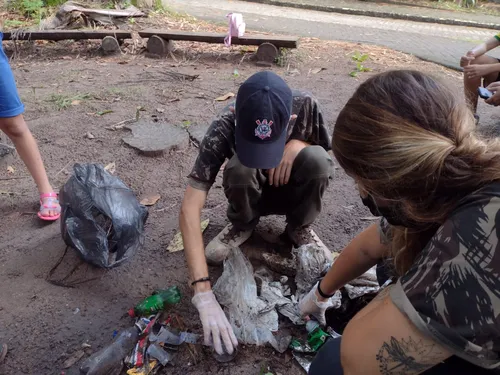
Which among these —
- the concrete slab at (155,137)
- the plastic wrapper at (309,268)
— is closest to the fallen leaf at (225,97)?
the concrete slab at (155,137)

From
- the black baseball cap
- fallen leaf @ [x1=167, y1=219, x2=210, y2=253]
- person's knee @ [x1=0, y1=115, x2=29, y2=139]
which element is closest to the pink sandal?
person's knee @ [x1=0, y1=115, x2=29, y2=139]

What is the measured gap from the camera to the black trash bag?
7.03 ft

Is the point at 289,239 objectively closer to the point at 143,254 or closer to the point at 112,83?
the point at 143,254

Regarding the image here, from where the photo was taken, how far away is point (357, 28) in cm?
782

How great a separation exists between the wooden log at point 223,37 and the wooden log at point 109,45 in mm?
314

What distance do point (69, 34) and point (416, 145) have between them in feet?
17.5

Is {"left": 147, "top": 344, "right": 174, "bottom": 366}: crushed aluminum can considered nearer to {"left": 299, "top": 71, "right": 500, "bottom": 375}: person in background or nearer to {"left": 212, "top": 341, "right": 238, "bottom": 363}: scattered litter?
{"left": 212, "top": 341, "right": 238, "bottom": 363}: scattered litter

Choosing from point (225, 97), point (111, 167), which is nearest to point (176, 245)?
point (111, 167)

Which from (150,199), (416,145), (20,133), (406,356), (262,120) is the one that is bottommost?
(150,199)

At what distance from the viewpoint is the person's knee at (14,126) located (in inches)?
97.4

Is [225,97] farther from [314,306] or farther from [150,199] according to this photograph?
[314,306]

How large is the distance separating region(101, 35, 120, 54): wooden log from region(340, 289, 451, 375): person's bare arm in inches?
197

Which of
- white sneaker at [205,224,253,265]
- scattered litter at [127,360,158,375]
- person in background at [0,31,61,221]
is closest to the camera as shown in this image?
scattered litter at [127,360,158,375]

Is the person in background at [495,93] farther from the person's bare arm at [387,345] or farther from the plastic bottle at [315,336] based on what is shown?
the person's bare arm at [387,345]
